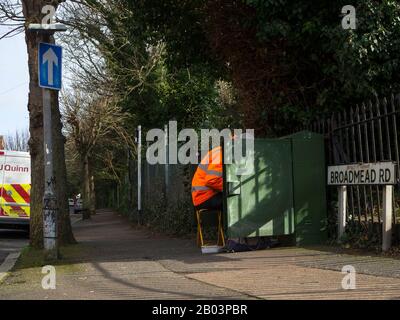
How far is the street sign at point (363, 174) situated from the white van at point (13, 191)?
36.4 feet

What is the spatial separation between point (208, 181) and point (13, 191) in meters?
9.36

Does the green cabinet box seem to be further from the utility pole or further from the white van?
the white van

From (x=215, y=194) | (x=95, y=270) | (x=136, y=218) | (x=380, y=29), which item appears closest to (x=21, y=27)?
(x=215, y=194)

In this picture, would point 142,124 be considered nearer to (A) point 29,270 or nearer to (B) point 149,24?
(B) point 149,24

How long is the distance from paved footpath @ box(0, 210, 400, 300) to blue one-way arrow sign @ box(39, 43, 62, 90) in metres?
3.05

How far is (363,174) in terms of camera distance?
9.43 meters

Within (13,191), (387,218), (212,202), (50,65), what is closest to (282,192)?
(212,202)

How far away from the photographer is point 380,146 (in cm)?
900

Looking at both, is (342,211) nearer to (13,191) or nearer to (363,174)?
(363,174)

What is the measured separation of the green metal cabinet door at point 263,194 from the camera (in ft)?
33.7

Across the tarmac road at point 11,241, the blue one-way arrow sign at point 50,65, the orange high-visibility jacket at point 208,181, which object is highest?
the blue one-way arrow sign at point 50,65

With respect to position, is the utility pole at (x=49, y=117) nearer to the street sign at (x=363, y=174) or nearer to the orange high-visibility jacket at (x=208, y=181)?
the orange high-visibility jacket at (x=208, y=181)

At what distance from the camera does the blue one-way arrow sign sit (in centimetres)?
977

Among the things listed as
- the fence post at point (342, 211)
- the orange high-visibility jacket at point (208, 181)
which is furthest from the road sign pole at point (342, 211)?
the orange high-visibility jacket at point (208, 181)
